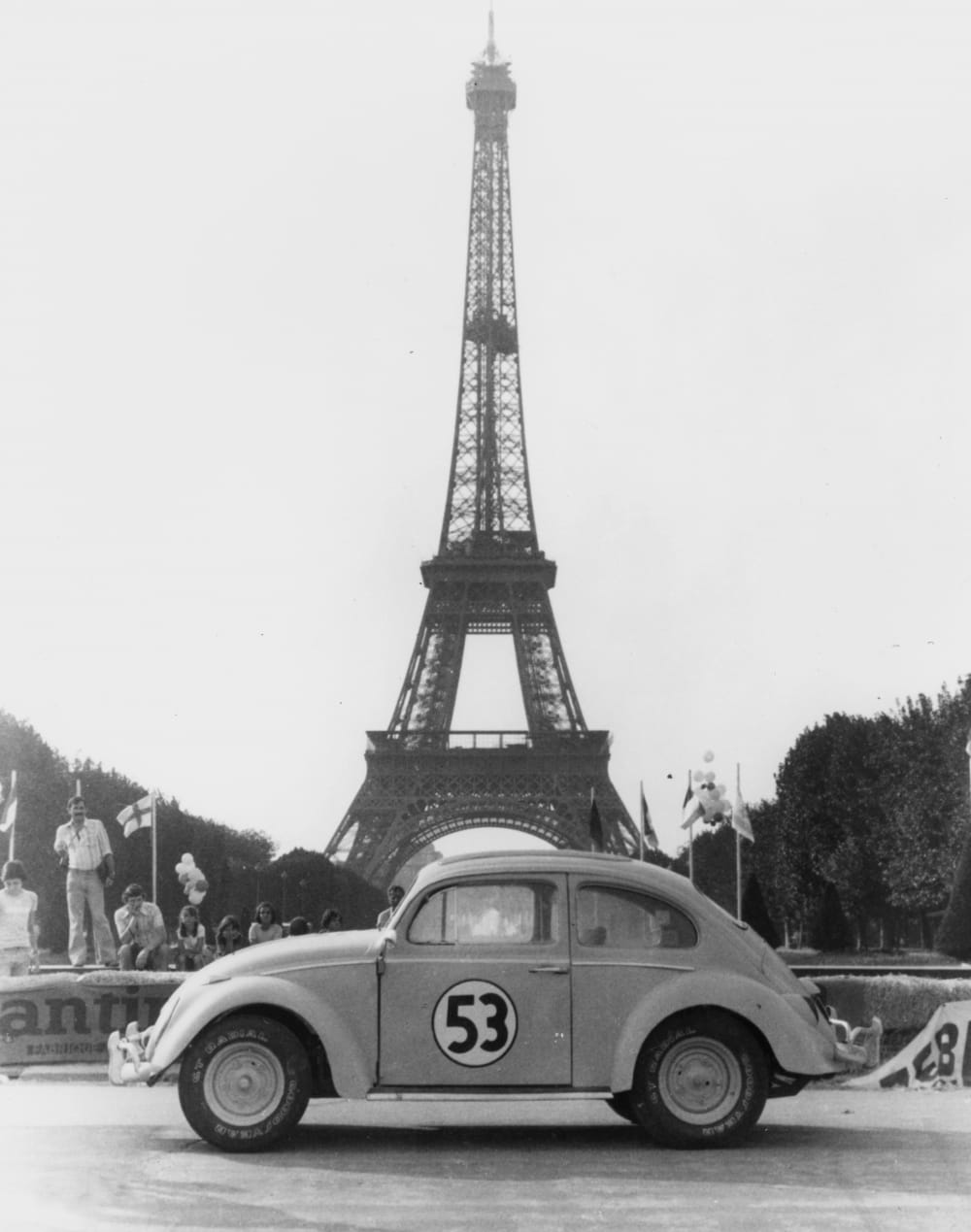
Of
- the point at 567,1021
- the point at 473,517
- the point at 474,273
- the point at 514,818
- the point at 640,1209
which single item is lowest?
the point at 640,1209

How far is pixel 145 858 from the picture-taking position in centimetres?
6512

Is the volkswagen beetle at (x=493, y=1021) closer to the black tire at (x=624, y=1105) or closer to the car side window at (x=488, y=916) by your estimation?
the car side window at (x=488, y=916)

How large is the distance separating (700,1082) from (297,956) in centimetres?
227

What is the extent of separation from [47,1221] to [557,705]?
189 ft

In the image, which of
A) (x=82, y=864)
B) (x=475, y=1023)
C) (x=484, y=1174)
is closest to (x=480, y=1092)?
(x=475, y=1023)

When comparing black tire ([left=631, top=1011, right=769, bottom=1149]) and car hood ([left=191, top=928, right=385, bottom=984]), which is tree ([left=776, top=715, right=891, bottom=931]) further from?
car hood ([left=191, top=928, right=385, bottom=984])

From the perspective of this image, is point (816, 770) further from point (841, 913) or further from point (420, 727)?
point (420, 727)

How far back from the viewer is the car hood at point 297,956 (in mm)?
10375

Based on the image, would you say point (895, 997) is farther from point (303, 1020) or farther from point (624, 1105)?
point (303, 1020)

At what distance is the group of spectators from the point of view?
16297 millimetres

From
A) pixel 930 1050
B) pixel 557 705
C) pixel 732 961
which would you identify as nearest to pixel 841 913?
pixel 557 705

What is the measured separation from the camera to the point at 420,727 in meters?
65.4

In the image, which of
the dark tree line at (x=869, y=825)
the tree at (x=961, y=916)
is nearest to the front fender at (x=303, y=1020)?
the tree at (x=961, y=916)

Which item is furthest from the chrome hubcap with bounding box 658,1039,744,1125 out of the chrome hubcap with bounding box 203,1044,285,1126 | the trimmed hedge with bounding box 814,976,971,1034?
the trimmed hedge with bounding box 814,976,971,1034
